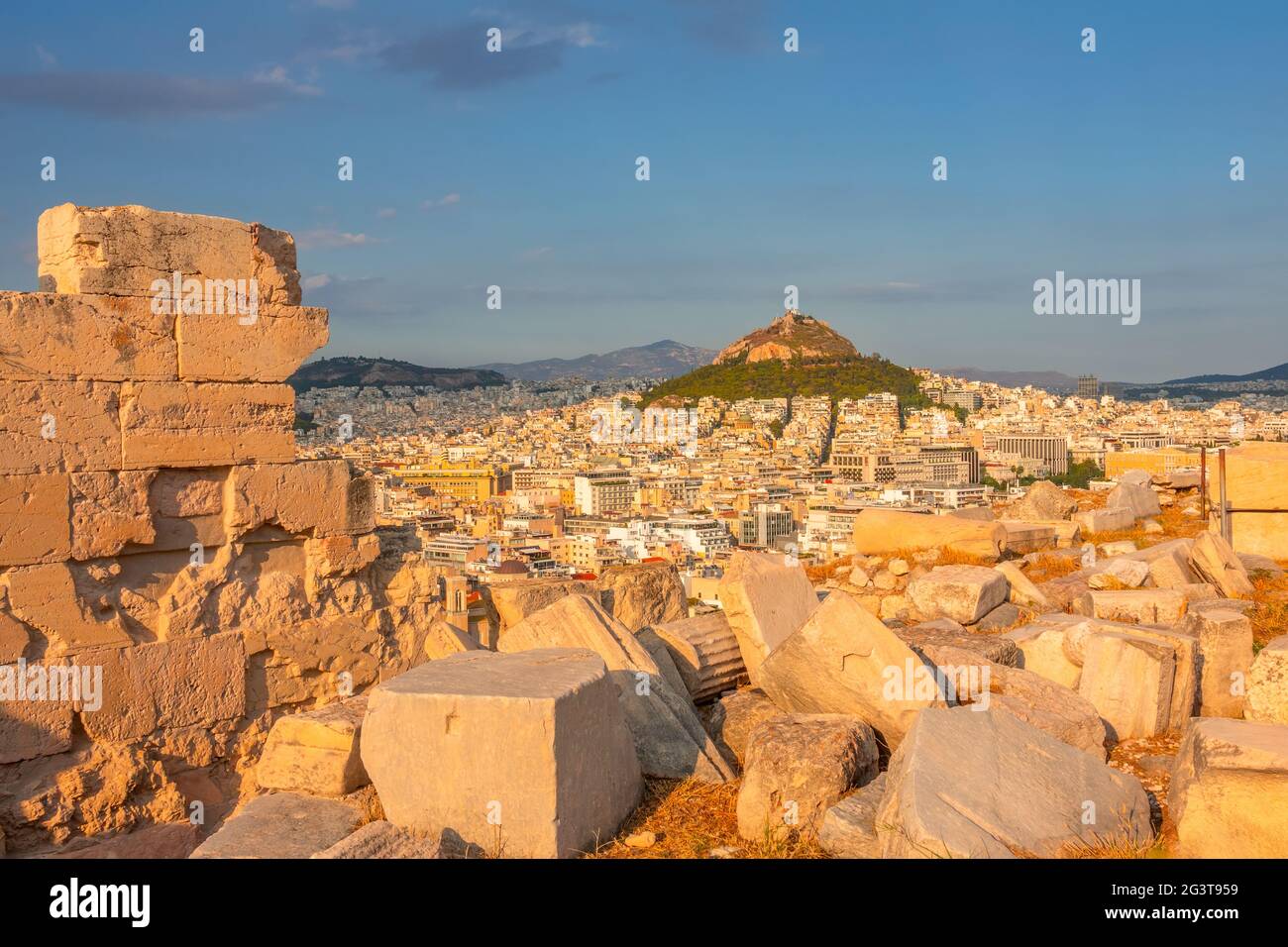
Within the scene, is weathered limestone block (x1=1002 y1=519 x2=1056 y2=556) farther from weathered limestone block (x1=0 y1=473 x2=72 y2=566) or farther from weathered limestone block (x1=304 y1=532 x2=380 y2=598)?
weathered limestone block (x1=0 y1=473 x2=72 y2=566)

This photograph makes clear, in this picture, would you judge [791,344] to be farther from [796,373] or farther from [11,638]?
[11,638]

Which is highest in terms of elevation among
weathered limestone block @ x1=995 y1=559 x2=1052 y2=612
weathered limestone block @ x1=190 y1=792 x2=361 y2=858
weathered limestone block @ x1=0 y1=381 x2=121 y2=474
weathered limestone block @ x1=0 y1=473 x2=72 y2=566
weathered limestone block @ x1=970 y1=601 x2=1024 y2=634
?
weathered limestone block @ x1=0 y1=381 x2=121 y2=474

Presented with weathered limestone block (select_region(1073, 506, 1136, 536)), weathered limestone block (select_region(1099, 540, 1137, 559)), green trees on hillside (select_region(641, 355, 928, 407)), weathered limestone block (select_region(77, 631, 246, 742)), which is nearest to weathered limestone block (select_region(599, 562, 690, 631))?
weathered limestone block (select_region(77, 631, 246, 742))

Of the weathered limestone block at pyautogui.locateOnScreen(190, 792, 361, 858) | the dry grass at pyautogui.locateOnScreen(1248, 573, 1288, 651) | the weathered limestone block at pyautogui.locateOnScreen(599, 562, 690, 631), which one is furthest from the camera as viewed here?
the weathered limestone block at pyautogui.locateOnScreen(599, 562, 690, 631)

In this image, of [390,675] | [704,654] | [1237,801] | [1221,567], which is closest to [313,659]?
[390,675]
